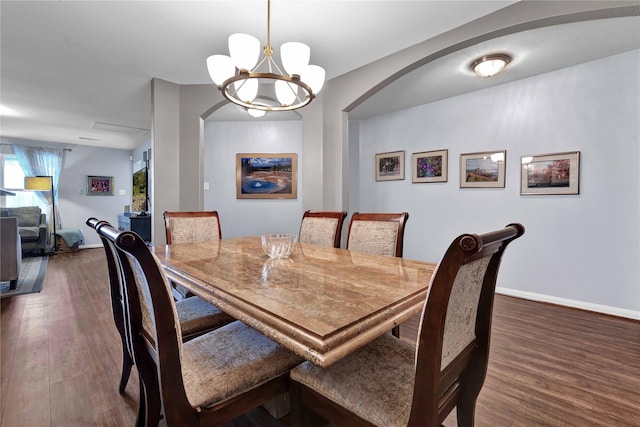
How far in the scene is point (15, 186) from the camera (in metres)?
5.61

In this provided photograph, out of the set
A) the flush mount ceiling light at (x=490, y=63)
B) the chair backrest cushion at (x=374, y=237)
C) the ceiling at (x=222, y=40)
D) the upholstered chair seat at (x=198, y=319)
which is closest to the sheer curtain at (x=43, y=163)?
the ceiling at (x=222, y=40)

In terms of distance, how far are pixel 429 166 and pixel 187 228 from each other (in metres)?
3.03

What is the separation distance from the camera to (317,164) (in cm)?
312

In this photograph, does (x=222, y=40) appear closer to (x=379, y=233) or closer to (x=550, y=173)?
(x=379, y=233)

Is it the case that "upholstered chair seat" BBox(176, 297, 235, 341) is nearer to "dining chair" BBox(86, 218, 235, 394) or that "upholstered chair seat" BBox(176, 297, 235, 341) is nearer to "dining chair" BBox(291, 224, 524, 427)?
"dining chair" BBox(86, 218, 235, 394)

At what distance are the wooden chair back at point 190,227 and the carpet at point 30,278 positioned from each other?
252 centimetres

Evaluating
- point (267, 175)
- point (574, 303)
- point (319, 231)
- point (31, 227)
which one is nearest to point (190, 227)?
point (319, 231)

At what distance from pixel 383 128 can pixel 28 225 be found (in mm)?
6574

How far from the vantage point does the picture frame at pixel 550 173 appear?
9.15 feet

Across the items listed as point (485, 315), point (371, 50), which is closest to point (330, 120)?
point (371, 50)

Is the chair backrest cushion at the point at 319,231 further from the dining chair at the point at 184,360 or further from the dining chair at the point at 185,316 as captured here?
the dining chair at the point at 184,360

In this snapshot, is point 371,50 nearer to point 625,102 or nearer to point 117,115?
point 625,102

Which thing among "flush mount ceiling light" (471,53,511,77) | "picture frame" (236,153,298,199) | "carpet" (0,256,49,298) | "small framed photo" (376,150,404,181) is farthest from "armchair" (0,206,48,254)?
"flush mount ceiling light" (471,53,511,77)

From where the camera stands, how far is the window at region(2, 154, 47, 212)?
18.1 feet
